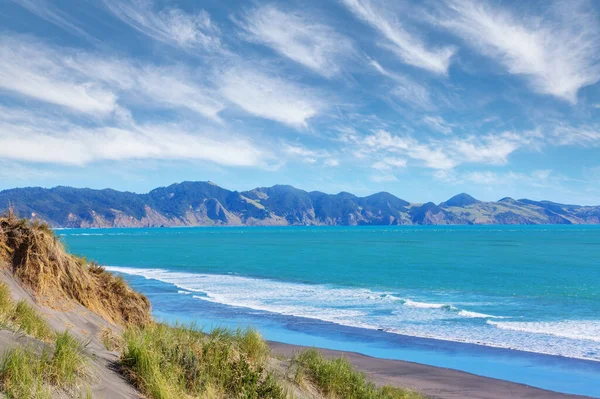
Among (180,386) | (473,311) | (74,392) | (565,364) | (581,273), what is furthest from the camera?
(581,273)

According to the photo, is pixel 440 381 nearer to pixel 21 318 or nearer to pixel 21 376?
pixel 21 318

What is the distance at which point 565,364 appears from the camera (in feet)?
62.5

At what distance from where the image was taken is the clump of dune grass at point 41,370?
5.00 m

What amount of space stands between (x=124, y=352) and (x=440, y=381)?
43.5 feet

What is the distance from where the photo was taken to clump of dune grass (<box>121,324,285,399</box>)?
6.73 meters

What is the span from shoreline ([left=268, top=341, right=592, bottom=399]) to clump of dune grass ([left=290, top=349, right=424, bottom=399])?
4.24 metres

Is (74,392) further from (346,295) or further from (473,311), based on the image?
(346,295)

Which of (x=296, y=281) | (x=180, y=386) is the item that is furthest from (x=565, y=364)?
(x=296, y=281)

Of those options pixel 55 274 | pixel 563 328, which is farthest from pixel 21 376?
pixel 563 328

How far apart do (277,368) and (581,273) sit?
172ft

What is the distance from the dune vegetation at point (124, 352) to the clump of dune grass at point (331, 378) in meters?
0.02

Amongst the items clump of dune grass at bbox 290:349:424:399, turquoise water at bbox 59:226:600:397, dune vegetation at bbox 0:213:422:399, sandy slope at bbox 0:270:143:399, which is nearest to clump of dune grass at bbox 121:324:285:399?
dune vegetation at bbox 0:213:422:399

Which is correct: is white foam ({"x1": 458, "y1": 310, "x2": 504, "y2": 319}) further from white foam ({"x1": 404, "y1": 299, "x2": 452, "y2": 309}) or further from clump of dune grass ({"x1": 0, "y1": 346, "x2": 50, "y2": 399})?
clump of dune grass ({"x1": 0, "y1": 346, "x2": 50, "y2": 399})

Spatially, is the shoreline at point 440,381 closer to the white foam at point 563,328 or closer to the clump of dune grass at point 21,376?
the white foam at point 563,328
